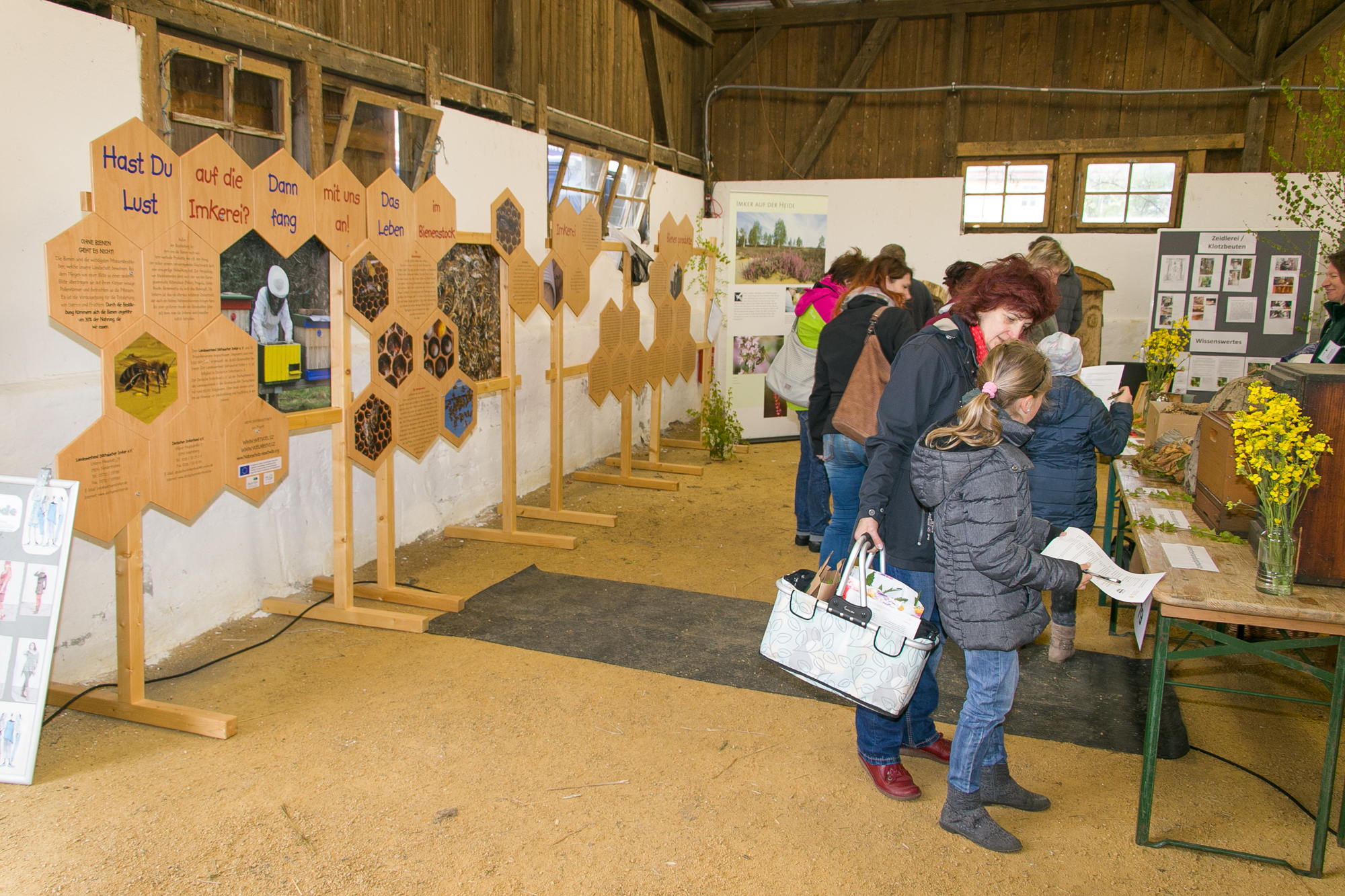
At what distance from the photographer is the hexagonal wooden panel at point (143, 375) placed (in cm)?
278

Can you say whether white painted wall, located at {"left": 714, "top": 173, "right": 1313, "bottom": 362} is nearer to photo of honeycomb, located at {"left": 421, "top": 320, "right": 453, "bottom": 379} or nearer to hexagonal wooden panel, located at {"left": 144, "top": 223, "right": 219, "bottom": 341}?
photo of honeycomb, located at {"left": 421, "top": 320, "right": 453, "bottom": 379}

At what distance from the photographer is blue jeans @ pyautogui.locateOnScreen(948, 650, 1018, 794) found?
2.37 m

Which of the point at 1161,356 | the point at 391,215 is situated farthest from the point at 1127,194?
the point at 391,215

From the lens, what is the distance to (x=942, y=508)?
231cm

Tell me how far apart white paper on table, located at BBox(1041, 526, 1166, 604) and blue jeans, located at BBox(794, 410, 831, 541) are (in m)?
2.59

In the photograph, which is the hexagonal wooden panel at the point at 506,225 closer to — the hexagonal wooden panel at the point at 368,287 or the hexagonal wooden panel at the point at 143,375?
the hexagonal wooden panel at the point at 368,287

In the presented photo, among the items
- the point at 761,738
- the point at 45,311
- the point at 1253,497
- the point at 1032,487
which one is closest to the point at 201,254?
the point at 45,311

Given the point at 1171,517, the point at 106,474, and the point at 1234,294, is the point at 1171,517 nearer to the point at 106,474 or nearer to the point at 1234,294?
the point at 106,474

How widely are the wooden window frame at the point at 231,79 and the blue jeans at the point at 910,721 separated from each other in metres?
2.69

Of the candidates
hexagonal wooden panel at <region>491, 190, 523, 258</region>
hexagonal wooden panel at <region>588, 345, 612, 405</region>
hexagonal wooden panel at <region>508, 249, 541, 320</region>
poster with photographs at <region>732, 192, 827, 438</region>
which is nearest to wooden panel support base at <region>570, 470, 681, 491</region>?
hexagonal wooden panel at <region>588, 345, 612, 405</region>

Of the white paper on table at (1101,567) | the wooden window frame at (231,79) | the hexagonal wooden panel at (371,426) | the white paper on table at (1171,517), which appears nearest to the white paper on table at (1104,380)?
the white paper on table at (1171,517)

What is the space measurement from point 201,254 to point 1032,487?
294 cm

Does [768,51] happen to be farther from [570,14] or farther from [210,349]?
[210,349]

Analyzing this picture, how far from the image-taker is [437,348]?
4.28 metres
